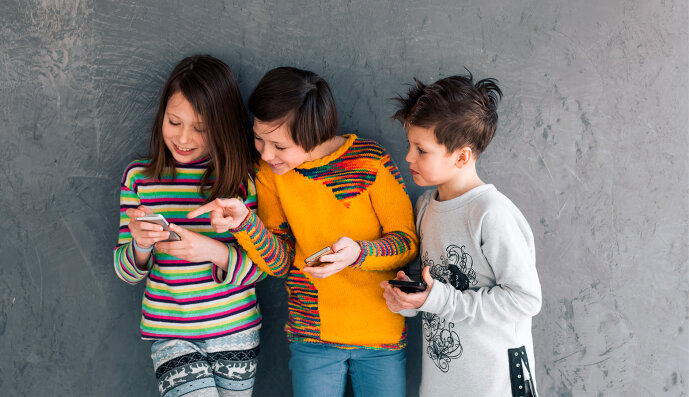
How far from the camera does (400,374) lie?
1.72 meters

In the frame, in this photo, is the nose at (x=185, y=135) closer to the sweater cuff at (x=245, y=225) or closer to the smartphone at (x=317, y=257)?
the sweater cuff at (x=245, y=225)

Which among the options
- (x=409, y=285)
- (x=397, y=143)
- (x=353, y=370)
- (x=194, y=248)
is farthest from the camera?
(x=397, y=143)

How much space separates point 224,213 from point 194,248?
0.14 metres

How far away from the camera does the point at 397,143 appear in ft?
6.19

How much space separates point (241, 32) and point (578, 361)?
1698mm

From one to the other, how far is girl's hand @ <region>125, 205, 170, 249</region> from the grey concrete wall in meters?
0.40

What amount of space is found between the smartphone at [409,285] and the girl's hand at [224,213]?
481 mm

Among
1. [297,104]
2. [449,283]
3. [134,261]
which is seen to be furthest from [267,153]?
[449,283]

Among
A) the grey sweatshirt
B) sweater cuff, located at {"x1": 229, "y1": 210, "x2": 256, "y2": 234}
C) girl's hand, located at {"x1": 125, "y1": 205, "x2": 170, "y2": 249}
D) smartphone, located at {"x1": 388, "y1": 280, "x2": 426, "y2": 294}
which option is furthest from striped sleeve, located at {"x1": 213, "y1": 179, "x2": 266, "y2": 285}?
the grey sweatshirt

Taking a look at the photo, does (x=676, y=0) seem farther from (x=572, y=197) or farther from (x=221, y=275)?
(x=221, y=275)

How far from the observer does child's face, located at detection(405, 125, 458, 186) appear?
1.57 meters

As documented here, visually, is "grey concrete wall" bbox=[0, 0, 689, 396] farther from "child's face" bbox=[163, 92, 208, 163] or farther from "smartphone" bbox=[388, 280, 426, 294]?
"smartphone" bbox=[388, 280, 426, 294]

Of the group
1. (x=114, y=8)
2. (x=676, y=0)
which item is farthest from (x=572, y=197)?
(x=114, y=8)

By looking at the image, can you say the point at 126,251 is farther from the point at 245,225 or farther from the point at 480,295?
the point at 480,295
